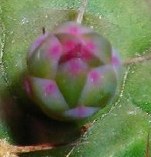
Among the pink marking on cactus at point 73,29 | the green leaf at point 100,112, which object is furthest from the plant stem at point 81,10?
the pink marking on cactus at point 73,29

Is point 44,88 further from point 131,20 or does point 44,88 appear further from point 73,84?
point 131,20

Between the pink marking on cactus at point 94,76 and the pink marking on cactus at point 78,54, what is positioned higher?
the pink marking on cactus at point 78,54

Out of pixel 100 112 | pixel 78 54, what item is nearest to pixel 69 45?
pixel 78 54

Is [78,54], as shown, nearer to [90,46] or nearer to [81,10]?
[90,46]

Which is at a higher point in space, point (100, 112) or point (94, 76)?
point (94, 76)

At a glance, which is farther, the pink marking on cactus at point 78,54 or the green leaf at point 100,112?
the green leaf at point 100,112

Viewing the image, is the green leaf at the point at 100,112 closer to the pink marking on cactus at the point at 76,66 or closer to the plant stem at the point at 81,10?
the plant stem at the point at 81,10

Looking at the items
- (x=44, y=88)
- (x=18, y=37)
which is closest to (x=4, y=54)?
(x=18, y=37)
